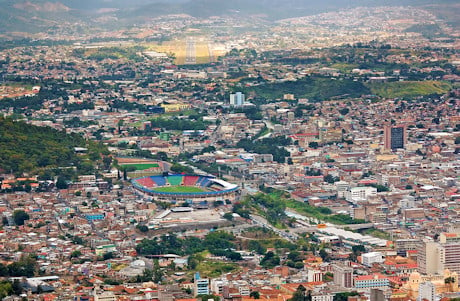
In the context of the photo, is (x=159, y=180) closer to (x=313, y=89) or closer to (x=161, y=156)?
(x=161, y=156)

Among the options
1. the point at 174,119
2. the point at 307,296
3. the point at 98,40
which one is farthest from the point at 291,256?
the point at 98,40

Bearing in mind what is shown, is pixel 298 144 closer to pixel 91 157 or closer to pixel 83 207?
pixel 91 157

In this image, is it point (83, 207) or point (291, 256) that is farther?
point (83, 207)

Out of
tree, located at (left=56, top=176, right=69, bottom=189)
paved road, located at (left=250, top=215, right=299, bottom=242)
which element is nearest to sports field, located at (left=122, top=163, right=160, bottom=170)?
tree, located at (left=56, top=176, right=69, bottom=189)

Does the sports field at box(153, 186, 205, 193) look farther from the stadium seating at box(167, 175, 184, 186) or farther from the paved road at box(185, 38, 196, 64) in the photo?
the paved road at box(185, 38, 196, 64)

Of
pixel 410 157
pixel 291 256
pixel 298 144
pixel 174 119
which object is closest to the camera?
pixel 291 256
